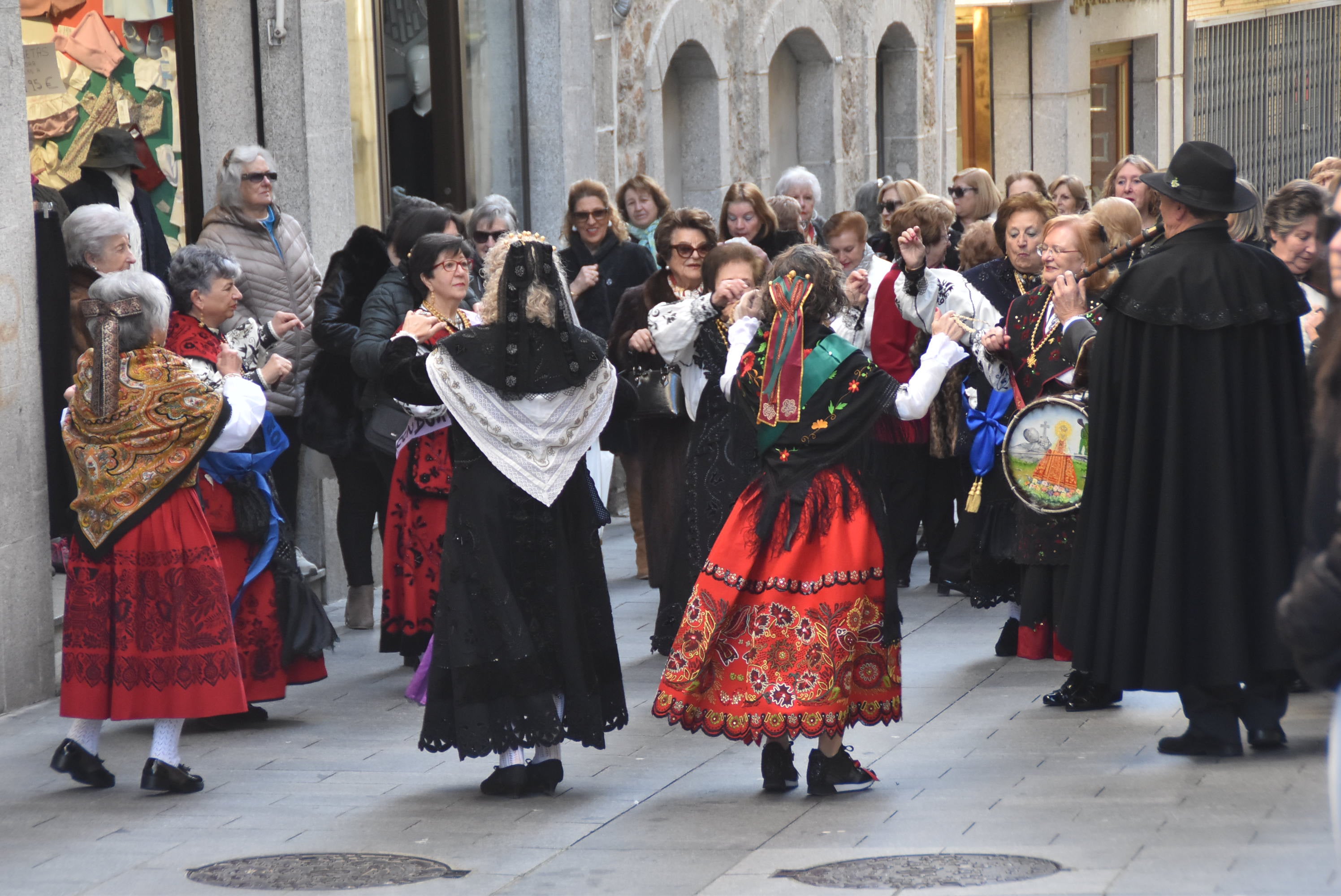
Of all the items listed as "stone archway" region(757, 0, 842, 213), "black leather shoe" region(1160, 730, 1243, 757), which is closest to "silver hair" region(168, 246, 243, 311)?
"black leather shoe" region(1160, 730, 1243, 757)

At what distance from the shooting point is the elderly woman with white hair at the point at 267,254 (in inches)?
349

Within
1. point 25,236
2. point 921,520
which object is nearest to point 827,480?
point 25,236

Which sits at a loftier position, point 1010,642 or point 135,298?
point 135,298

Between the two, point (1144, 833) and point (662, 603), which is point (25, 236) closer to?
point (662, 603)

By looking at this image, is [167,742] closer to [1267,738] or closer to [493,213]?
[1267,738]

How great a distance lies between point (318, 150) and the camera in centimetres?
1019

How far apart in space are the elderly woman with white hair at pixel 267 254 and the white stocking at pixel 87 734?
2.55 m

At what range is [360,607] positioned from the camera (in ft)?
30.2

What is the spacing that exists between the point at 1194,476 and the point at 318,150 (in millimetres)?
5444

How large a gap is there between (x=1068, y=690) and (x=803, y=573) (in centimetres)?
169

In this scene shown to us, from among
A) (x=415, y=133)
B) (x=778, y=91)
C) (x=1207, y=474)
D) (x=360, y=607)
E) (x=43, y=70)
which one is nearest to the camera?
(x=1207, y=474)

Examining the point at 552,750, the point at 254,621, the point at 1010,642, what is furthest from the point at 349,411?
the point at 1010,642

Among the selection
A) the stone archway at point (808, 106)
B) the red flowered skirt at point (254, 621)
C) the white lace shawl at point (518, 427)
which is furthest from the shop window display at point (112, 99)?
the stone archway at point (808, 106)

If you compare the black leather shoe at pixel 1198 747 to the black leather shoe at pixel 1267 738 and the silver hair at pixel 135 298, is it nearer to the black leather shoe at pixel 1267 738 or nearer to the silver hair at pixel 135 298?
the black leather shoe at pixel 1267 738
